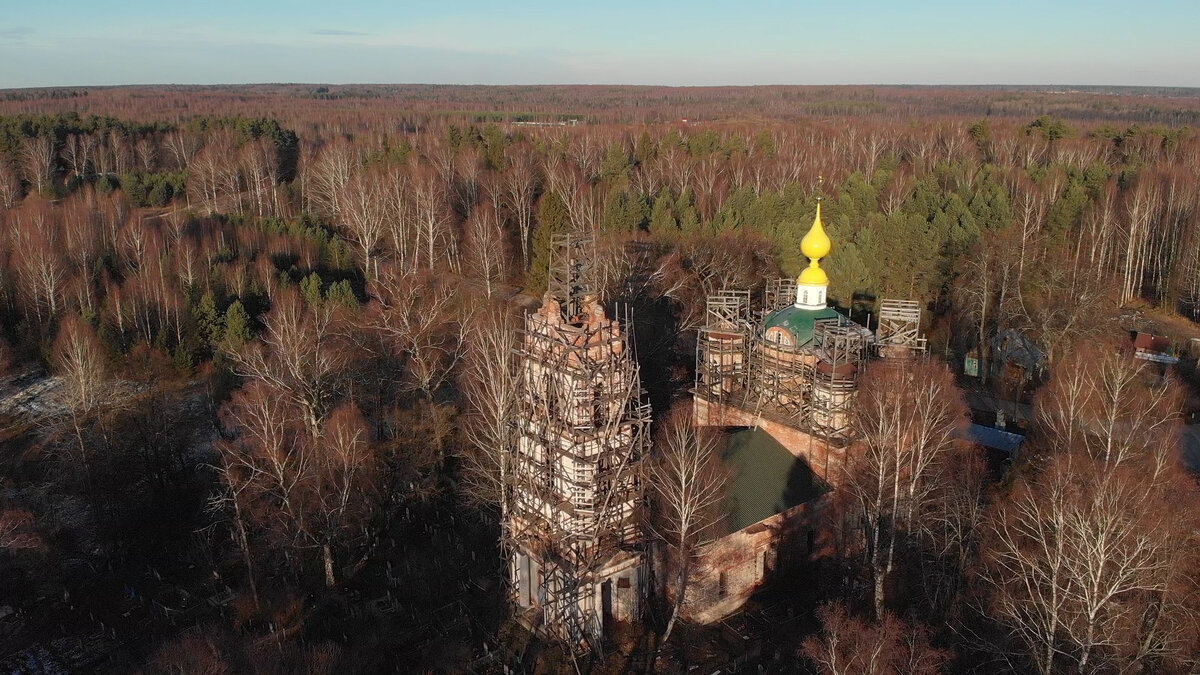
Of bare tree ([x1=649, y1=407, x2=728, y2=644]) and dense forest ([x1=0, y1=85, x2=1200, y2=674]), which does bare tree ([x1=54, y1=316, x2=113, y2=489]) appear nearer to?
dense forest ([x1=0, y1=85, x2=1200, y2=674])

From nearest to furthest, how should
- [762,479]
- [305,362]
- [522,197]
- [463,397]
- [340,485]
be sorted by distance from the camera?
[762,479] < [340,485] < [305,362] < [463,397] < [522,197]

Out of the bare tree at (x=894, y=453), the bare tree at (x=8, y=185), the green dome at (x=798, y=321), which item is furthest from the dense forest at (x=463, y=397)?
the green dome at (x=798, y=321)

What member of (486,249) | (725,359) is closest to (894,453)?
(725,359)

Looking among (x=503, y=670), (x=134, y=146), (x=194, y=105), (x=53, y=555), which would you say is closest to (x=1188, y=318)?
(x=503, y=670)

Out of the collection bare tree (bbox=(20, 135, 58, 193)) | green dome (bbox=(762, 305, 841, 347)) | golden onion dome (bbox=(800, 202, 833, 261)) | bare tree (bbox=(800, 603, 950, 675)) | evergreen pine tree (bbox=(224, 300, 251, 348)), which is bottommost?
bare tree (bbox=(800, 603, 950, 675))

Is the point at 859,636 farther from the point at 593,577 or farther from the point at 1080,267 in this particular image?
the point at 1080,267

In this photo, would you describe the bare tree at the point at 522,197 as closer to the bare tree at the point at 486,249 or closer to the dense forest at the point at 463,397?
the dense forest at the point at 463,397

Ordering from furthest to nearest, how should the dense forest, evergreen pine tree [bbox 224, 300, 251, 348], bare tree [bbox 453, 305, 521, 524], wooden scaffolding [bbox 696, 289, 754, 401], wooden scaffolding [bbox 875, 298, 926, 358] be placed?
1. evergreen pine tree [bbox 224, 300, 251, 348]
2. wooden scaffolding [bbox 696, 289, 754, 401]
3. wooden scaffolding [bbox 875, 298, 926, 358]
4. bare tree [bbox 453, 305, 521, 524]
5. the dense forest

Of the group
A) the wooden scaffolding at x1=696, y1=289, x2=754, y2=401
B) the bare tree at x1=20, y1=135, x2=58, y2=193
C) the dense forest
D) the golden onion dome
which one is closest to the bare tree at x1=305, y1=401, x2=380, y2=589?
the dense forest

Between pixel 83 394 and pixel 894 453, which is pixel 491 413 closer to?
pixel 894 453
